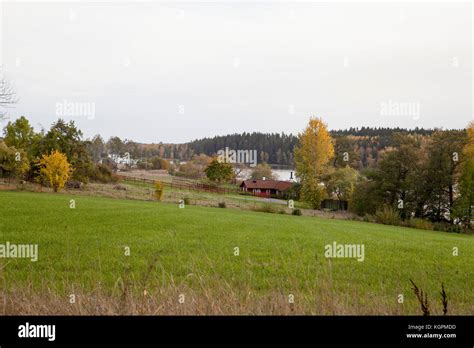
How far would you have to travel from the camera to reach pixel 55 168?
37125 millimetres

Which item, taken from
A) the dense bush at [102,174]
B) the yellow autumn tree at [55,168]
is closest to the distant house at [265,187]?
the dense bush at [102,174]

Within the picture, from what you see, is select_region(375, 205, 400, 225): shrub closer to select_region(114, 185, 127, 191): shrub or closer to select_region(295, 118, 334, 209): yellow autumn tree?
select_region(295, 118, 334, 209): yellow autumn tree

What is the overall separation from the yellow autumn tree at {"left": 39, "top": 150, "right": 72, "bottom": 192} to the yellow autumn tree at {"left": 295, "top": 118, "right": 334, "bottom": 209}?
2539 cm

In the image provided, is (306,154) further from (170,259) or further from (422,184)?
(170,259)

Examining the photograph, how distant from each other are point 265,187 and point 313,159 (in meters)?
10.2

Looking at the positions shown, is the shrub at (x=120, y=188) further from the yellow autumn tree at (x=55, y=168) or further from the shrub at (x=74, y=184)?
the yellow autumn tree at (x=55, y=168)

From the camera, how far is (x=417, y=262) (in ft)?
44.3

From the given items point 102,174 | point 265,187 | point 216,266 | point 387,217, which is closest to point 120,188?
point 102,174

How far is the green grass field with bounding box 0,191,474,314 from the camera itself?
3.97 m

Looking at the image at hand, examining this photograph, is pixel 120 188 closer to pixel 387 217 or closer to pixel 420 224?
pixel 387 217

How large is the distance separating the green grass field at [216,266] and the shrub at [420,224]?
18.1 meters

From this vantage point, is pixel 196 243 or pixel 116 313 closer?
pixel 116 313
